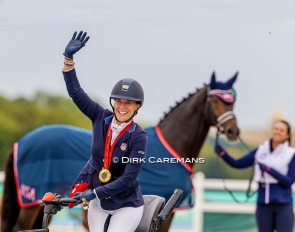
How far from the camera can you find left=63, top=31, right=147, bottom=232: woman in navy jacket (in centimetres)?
423

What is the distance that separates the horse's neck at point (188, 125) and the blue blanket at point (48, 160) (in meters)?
0.76

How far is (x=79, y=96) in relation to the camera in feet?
14.3

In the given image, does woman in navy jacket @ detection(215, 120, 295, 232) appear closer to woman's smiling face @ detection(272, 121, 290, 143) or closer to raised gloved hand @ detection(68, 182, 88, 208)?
woman's smiling face @ detection(272, 121, 290, 143)

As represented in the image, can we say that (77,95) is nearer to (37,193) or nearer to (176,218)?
(37,193)

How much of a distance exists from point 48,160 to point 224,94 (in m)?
1.67

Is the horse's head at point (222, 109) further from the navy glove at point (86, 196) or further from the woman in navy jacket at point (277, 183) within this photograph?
the navy glove at point (86, 196)

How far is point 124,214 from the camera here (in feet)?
14.0

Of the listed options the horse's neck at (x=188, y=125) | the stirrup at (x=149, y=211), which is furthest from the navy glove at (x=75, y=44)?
the horse's neck at (x=188, y=125)

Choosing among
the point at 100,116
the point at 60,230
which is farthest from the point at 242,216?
the point at 100,116

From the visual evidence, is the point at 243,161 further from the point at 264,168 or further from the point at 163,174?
the point at 163,174

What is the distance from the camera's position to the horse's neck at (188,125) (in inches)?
265

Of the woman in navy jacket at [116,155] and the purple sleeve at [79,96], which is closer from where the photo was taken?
the woman in navy jacket at [116,155]

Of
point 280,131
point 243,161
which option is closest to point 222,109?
point 243,161

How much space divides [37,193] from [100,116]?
9.62ft
